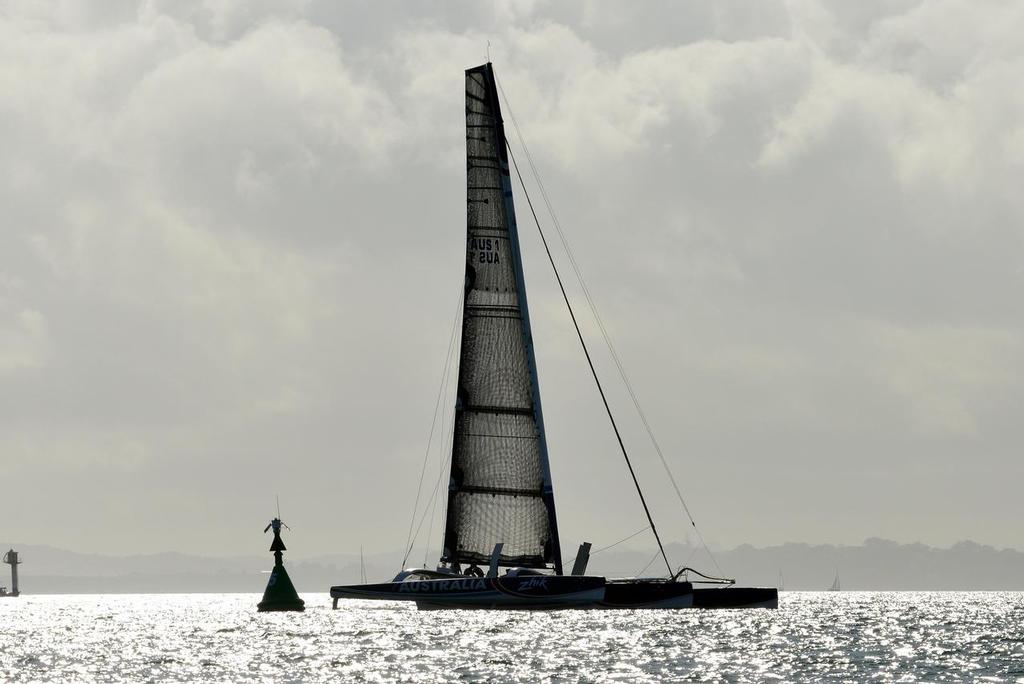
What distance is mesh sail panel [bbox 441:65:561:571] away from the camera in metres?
69.3

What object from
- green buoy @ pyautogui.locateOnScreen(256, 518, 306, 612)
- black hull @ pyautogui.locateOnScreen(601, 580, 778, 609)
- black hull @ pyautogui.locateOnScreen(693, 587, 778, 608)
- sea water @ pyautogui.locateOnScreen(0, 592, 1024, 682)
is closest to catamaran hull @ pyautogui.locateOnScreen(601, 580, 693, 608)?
black hull @ pyautogui.locateOnScreen(601, 580, 778, 609)

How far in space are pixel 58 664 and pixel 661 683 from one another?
26.7m

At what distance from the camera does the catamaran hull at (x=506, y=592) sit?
213 feet

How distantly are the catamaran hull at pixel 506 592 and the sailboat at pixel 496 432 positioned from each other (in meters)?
0.73

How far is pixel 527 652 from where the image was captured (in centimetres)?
5841

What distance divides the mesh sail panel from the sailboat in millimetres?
46

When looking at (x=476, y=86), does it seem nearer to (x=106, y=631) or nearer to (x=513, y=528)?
(x=513, y=528)

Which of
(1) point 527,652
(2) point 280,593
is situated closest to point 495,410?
(1) point 527,652

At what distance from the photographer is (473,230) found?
71.0 meters

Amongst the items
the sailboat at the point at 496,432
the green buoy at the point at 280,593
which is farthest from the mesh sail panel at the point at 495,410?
the green buoy at the point at 280,593

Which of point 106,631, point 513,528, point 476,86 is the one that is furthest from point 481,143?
point 106,631

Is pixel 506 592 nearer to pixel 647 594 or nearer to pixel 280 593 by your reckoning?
pixel 647 594

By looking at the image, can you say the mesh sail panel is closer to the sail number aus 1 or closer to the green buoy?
the sail number aus 1

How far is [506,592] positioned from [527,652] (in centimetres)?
735
